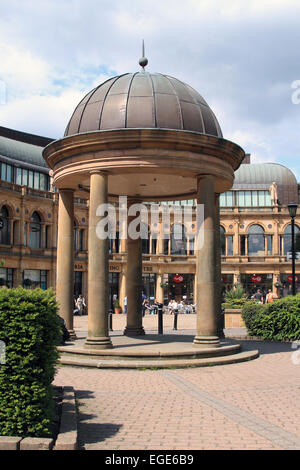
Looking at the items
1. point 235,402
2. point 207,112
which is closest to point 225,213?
point 207,112

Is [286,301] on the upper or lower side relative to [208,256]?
lower

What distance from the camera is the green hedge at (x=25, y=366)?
5.75 meters

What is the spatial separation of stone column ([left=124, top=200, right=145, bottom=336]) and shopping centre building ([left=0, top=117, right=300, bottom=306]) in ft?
96.3

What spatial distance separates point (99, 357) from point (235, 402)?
15.4 ft

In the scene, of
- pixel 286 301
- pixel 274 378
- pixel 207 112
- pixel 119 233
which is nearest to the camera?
pixel 274 378

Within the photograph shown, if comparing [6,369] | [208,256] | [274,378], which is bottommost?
[274,378]

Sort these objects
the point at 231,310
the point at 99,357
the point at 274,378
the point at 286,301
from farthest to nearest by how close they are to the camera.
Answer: the point at 231,310, the point at 286,301, the point at 99,357, the point at 274,378

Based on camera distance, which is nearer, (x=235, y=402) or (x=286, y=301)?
(x=235, y=402)

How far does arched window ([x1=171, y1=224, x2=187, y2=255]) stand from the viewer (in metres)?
59.8

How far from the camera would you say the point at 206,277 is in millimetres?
13688

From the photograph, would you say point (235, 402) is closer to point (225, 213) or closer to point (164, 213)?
point (164, 213)

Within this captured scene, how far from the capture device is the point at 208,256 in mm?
13727

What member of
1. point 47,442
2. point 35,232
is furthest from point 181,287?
point 47,442

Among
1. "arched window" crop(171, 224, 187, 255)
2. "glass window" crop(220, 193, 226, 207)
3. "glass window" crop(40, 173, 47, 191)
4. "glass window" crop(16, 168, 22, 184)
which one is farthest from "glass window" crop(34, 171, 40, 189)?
"glass window" crop(220, 193, 226, 207)
